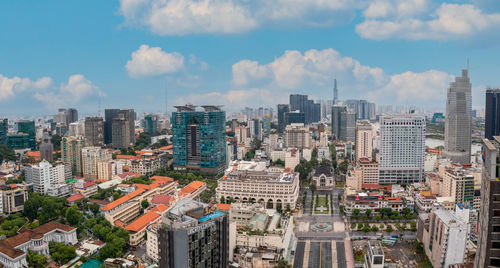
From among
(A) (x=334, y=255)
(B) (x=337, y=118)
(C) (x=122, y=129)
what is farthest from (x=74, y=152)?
(B) (x=337, y=118)

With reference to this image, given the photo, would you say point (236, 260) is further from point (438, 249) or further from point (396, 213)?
point (396, 213)

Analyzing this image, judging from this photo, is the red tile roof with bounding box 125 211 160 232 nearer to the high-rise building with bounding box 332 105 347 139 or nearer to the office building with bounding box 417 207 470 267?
the office building with bounding box 417 207 470 267

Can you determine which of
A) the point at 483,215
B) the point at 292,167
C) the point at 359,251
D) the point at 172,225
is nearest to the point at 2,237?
the point at 172,225

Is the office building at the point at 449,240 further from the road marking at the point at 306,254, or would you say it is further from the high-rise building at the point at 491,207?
the high-rise building at the point at 491,207

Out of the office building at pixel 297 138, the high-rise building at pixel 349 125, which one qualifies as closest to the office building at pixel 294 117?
the high-rise building at pixel 349 125

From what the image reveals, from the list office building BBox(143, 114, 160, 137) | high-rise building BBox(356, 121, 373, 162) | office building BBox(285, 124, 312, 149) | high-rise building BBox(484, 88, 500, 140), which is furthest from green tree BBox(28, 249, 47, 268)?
office building BBox(143, 114, 160, 137)
